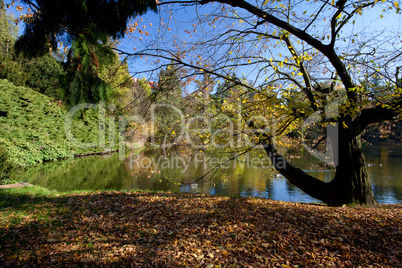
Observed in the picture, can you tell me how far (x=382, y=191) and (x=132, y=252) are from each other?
963 cm

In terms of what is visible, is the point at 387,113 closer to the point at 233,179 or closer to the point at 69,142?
the point at 233,179

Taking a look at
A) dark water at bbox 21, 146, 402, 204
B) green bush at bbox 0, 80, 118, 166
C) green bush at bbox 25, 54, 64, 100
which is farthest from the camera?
green bush at bbox 25, 54, 64, 100

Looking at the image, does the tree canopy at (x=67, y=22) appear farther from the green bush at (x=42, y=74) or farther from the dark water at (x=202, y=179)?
the green bush at (x=42, y=74)

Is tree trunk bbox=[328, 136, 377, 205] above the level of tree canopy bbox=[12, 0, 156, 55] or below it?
below

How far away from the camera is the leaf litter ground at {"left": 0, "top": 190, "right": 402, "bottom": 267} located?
7.62ft

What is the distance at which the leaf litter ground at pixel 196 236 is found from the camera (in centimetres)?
232

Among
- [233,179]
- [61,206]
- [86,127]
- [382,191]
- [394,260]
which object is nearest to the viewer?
[394,260]

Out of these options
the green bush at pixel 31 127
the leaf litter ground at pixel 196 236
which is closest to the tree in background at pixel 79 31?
the leaf litter ground at pixel 196 236

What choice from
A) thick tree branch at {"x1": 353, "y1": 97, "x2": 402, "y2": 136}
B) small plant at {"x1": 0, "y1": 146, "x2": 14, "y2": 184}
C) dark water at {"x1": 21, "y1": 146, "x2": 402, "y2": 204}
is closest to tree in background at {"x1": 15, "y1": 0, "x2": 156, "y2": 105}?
thick tree branch at {"x1": 353, "y1": 97, "x2": 402, "y2": 136}

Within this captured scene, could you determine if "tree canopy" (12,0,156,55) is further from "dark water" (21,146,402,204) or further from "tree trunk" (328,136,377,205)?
"dark water" (21,146,402,204)

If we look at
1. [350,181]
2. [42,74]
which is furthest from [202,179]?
[42,74]

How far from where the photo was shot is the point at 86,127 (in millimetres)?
17844

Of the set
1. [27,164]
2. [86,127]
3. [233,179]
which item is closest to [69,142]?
[86,127]

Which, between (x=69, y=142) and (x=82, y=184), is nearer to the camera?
(x=82, y=184)
